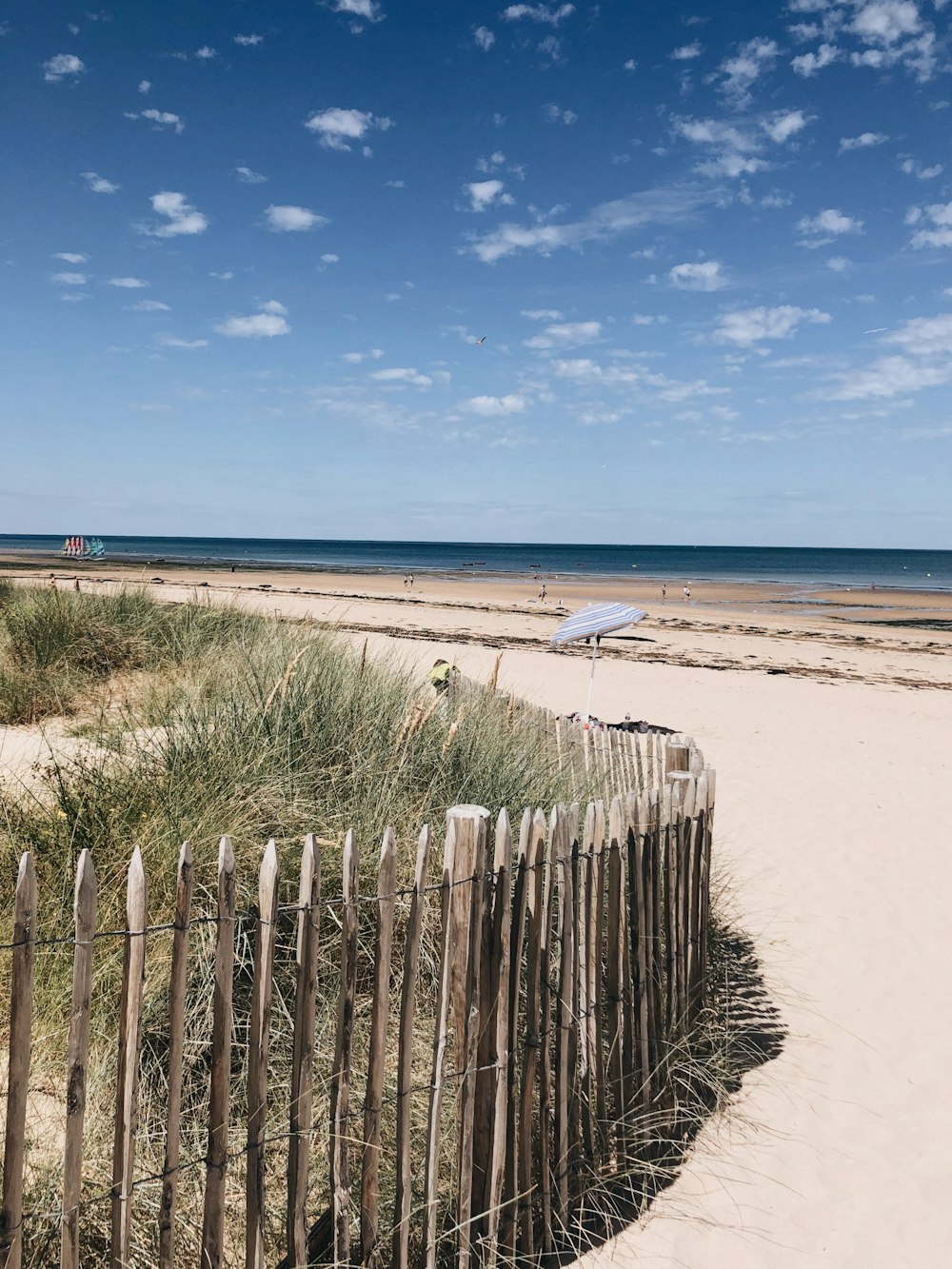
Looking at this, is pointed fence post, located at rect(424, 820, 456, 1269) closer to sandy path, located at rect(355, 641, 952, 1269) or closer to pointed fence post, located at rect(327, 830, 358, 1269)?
pointed fence post, located at rect(327, 830, 358, 1269)

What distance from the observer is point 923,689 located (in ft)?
53.9

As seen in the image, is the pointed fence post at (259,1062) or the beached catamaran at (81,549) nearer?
the pointed fence post at (259,1062)

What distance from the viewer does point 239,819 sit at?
3.47 meters

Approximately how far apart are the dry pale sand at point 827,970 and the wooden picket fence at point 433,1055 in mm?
378

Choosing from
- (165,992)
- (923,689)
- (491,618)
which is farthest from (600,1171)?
(491,618)

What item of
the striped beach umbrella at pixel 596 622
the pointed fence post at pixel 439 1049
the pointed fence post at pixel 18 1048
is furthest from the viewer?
the striped beach umbrella at pixel 596 622

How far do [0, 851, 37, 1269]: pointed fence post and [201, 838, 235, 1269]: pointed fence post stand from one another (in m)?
0.36

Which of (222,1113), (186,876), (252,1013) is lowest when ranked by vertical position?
(222,1113)

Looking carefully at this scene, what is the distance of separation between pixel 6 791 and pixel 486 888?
2.87 m

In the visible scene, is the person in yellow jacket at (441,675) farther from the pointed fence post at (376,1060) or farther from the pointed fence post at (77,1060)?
the pointed fence post at (77,1060)

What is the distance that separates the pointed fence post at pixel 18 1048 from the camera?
1565mm

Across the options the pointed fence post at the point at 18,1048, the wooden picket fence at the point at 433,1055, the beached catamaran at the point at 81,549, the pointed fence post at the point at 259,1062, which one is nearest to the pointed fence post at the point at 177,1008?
the wooden picket fence at the point at 433,1055

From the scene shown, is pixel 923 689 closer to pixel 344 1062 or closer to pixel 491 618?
pixel 491 618

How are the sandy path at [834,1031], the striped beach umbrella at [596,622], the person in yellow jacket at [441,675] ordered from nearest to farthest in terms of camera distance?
the sandy path at [834,1031] → the person in yellow jacket at [441,675] → the striped beach umbrella at [596,622]
